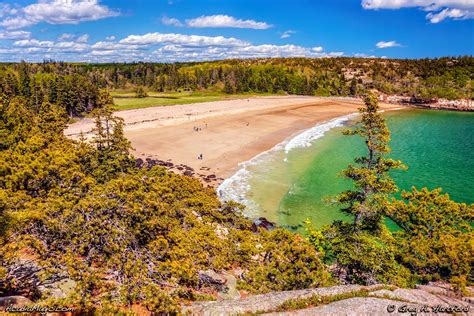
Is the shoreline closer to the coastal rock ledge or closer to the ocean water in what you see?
the ocean water

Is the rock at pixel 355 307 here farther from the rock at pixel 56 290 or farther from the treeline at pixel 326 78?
the treeline at pixel 326 78

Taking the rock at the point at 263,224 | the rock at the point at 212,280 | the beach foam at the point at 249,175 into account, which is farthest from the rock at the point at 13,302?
the beach foam at the point at 249,175

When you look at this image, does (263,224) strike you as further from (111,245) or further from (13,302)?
(13,302)

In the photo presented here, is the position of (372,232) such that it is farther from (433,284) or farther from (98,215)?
(98,215)

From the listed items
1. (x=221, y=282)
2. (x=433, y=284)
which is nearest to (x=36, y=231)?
(x=221, y=282)

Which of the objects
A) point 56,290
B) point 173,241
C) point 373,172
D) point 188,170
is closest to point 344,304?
point 373,172

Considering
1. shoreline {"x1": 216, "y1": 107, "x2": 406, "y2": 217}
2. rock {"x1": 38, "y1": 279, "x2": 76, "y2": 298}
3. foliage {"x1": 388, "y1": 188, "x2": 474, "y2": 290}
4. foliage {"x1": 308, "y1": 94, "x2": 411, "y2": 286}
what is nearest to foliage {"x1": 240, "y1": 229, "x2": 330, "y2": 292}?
foliage {"x1": 308, "y1": 94, "x2": 411, "y2": 286}
